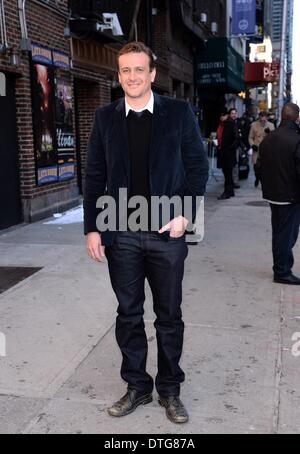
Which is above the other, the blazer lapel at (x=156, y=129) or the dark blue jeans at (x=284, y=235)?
the blazer lapel at (x=156, y=129)

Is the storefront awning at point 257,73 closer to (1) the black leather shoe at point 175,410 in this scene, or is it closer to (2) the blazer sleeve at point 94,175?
(2) the blazer sleeve at point 94,175

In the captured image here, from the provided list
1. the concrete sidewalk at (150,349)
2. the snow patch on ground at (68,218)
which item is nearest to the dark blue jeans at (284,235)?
the concrete sidewalk at (150,349)

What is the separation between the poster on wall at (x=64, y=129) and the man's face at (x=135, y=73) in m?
7.28

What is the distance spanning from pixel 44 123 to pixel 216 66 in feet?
44.0

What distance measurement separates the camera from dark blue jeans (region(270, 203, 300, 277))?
19.0 ft

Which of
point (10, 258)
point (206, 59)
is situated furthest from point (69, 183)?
point (206, 59)

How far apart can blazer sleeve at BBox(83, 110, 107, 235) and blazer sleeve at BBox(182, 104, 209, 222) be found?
0.48 m

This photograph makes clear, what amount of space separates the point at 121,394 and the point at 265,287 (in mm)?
2724

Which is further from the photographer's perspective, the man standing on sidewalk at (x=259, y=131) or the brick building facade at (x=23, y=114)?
the man standing on sidewalk at (x=259, y=131)

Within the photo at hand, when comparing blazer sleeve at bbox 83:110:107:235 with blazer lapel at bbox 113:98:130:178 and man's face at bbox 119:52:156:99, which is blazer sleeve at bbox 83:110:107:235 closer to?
blazer lapel at bbox 113:98:130:178

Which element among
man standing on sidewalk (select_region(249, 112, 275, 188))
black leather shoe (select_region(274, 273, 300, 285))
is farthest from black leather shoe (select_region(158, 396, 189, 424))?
man standing on sidewalk (select_region(249, 112, 275, 188))

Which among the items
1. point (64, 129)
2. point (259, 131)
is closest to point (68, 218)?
point (64, 129)

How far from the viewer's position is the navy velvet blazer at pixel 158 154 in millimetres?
2938

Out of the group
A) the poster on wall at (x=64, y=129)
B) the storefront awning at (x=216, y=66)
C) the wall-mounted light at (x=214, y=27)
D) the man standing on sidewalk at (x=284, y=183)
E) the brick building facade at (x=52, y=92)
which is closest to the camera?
the man standing on sidewalk at (x=284, y=183)
